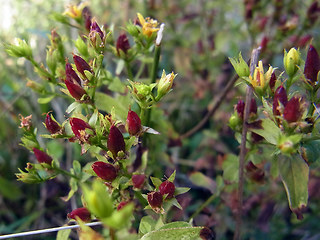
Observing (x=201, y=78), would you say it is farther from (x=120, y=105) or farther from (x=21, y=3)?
(x=21, y=3)

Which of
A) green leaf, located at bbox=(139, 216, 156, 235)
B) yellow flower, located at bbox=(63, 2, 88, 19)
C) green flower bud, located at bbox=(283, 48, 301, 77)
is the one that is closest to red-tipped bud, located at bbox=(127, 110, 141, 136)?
green leaf, located at bbox=(139, 216, 156, 235)

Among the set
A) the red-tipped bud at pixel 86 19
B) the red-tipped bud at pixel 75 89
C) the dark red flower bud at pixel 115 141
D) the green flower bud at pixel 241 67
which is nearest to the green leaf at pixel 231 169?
the green flower bud at pixel 241 67

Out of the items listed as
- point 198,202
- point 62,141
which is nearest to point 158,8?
point 62,141

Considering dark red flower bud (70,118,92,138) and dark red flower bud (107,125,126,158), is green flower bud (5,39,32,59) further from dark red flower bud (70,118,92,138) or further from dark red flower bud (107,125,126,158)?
dark red flower bud (107,125,126,158)

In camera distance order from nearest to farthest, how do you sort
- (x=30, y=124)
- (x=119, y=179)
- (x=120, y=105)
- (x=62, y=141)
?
(x=119, y=179) → (x=30, y=124) → (x=120, y=105) → (x=62, y=141)

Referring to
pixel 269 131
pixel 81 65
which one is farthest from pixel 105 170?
pixel 269 131

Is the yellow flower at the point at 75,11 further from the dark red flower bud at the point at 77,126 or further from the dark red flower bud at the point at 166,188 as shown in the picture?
the dark red flower bud at the point at 166,188
